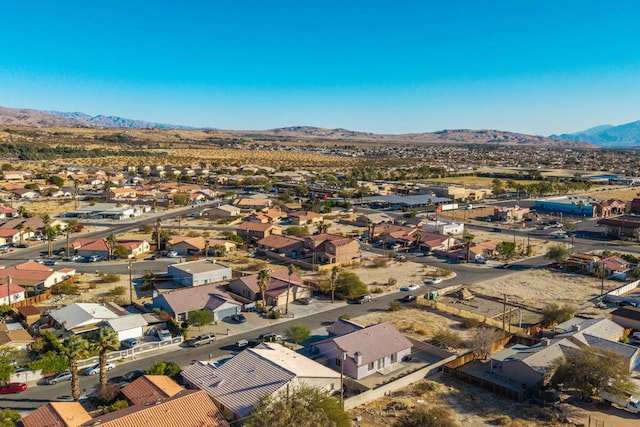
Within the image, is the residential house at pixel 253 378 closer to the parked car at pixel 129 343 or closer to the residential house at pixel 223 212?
the parked car at pixel 129 343

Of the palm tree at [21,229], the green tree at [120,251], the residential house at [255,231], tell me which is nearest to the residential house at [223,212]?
the residential house at [255,231]

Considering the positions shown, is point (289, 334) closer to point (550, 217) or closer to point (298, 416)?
point (298, 416)

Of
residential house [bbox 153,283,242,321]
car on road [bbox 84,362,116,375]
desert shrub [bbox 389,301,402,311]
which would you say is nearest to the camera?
car on road [bbox 84,362,116,375]

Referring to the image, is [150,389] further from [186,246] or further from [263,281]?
[186,246]

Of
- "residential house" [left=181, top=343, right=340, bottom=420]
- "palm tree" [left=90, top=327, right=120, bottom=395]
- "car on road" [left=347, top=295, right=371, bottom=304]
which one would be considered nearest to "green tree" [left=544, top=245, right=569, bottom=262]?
"car on road" [left=347, top=295, right=371, bottom=304]

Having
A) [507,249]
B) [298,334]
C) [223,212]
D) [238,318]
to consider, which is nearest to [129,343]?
[238,318]

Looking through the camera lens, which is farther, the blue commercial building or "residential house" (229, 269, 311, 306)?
the blue commercial building

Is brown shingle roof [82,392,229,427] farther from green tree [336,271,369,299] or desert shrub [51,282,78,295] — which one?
desert shrub [51,282,78,295]
